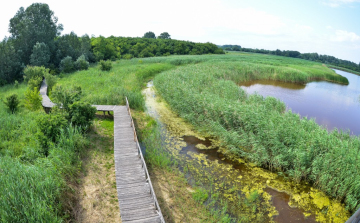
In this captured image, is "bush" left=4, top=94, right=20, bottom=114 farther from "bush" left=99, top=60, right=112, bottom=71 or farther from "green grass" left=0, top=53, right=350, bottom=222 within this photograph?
"bush" left=99, top=60, right=112, bottom=71

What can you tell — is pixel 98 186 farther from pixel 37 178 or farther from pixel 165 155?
pixel 165 155

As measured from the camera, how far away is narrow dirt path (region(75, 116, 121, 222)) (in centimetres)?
816

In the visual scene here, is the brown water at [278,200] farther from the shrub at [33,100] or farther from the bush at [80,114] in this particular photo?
the shrub at [33,100]

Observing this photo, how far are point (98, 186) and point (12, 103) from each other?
44.0ft

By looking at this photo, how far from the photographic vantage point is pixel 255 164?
1198 centimetres


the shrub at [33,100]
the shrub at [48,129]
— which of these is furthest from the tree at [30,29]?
the shrub at [48,129]

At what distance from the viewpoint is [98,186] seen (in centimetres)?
959

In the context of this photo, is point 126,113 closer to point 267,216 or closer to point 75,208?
point 75,208

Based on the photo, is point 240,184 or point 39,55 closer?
point 240,184

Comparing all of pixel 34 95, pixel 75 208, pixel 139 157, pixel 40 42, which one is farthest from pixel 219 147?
pixel 40 42

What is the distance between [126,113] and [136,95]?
397 cm

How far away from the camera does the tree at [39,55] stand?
32.2 metres

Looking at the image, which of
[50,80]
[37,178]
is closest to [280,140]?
[37,178]

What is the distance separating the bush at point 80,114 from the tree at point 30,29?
26344 mm
